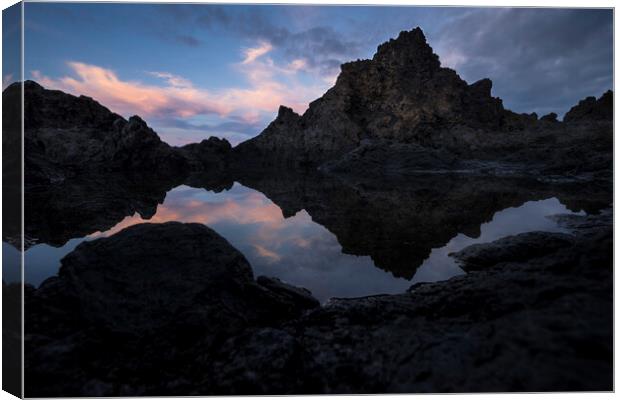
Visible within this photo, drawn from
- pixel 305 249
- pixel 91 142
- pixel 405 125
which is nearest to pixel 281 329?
pixel 305 249

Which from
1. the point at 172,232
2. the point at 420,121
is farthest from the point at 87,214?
the point at 420,121

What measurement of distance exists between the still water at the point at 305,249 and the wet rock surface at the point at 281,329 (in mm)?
789

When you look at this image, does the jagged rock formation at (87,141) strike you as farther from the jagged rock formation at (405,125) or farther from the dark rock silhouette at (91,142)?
the jagged rock formation at (405,125)

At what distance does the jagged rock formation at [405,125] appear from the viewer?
3731 cm

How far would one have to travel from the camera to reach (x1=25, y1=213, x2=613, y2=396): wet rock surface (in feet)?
8.43

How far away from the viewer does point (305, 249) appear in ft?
24.8

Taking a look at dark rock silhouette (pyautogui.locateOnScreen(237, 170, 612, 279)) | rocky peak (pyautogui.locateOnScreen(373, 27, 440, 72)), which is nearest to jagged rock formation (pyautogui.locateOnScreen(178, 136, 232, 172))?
rocky peak (pyautogui.locateOnScreen(373, 27, 440, 72))

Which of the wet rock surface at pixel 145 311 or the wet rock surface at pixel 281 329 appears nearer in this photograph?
the wet rock surface at pixel 281 329

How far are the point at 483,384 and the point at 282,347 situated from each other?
1.61 m

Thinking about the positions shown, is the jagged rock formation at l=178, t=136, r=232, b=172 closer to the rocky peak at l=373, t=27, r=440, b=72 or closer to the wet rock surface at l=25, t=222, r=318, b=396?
the rocky peak at l=373, t=27, r=440, b=72

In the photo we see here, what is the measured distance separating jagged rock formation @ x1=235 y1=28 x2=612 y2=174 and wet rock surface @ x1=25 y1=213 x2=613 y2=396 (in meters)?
31.9

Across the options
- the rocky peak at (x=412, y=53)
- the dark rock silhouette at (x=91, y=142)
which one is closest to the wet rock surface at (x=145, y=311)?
the dark rock silhouette at (x=91, y=142)

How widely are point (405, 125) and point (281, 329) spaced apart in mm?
52262

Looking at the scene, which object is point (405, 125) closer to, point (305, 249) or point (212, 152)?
point (212, 152)
